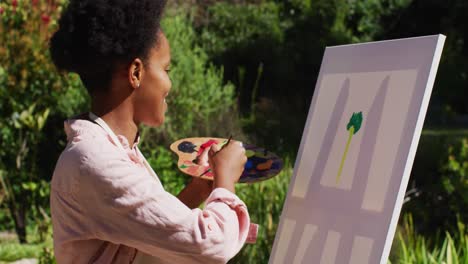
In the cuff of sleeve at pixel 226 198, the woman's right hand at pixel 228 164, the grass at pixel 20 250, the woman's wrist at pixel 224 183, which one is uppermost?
the woman's right hand at pixel 228 164

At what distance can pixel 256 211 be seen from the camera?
416 centimetres

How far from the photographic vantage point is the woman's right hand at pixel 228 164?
1853 millimetres

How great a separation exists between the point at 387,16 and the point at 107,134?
30.9ft

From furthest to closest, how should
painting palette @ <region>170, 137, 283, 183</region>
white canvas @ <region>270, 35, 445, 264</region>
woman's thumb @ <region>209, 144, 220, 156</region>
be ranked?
painting palette @ <region>170, 137, 283, 183</region>
woman's thumb @ <region>209, 144, 220, 156</region>
white canvas @ <region>270, 35, 445, 264</region>

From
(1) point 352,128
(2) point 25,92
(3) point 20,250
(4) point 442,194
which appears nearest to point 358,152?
(1) point 352,128

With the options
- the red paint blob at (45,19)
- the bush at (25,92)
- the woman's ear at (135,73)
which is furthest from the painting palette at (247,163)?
the red paint blob at (45,19)

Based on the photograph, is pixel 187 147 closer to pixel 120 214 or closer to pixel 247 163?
pixel 247 163

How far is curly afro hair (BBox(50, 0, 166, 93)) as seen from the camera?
174 centimetres

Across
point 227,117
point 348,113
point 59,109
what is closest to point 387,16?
point 227,117

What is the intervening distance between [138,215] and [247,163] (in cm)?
54

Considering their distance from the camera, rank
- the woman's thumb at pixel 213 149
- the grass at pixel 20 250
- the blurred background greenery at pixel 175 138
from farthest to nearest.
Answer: the grass at pixel 20 250 < the blurred background greenery at pixel 175 138 < the woman's thumb at pixel 213 149

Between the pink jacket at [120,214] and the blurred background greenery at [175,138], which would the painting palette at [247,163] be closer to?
the pink jacket at [120,214]

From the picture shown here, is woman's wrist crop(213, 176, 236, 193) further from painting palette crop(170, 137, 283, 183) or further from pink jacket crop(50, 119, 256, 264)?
painting palette crop(170, 137, 283, 183)

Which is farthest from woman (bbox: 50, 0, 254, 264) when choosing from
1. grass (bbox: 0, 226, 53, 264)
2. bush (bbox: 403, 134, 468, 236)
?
bush (bbox: 403, 134, 468, 236)
